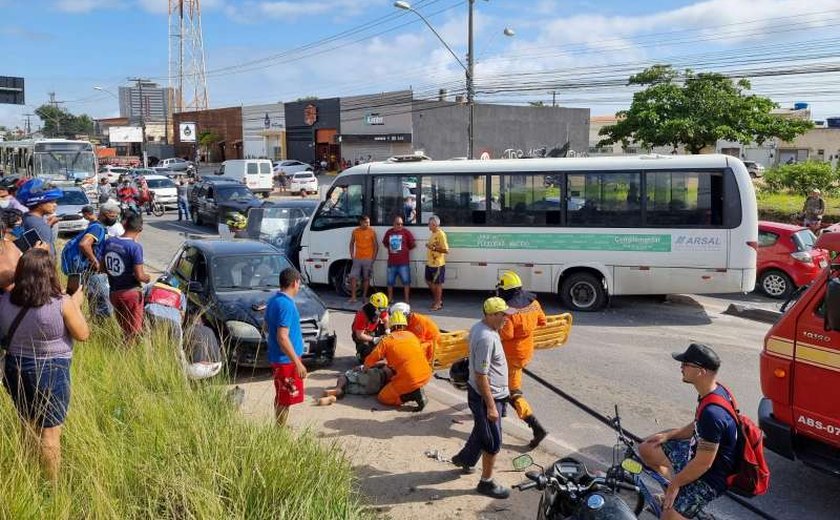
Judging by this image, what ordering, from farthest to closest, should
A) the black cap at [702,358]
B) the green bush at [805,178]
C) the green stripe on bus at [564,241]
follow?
the green bush at [805,178] → the green stripe on bus at [564,241] → the black cap at [702,358]

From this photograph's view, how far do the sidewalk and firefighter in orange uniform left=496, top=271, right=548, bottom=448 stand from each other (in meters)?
0.29

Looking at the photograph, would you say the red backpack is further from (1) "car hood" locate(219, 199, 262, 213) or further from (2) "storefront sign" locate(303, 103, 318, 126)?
(2) "storefront sign" locate(303, 103, 318, 126)

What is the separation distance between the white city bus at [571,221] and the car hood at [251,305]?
4.52 m

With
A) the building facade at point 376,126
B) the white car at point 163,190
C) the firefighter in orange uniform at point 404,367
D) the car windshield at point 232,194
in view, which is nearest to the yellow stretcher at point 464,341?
the firefighter in orange uniform at point 404,367

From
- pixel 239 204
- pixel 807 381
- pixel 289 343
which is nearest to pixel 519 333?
pixel 289 343

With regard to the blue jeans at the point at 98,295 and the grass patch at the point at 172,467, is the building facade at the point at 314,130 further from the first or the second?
the grass patch at the point at 172,467

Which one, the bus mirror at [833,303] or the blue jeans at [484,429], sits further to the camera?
the blue jeans at [484,429]

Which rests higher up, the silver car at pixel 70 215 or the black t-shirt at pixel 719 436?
the silver car at pixel 70 215

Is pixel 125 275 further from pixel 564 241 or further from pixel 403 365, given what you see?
pixel 564 241

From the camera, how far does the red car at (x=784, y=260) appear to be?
13.5 metres

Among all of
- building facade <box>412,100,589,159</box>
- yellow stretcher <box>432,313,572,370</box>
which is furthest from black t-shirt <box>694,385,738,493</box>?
building facade <box>412,100,589,159</box>

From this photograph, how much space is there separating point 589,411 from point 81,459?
179 inches

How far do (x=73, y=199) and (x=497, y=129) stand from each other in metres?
36.2

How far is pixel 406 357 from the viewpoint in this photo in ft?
24.7
